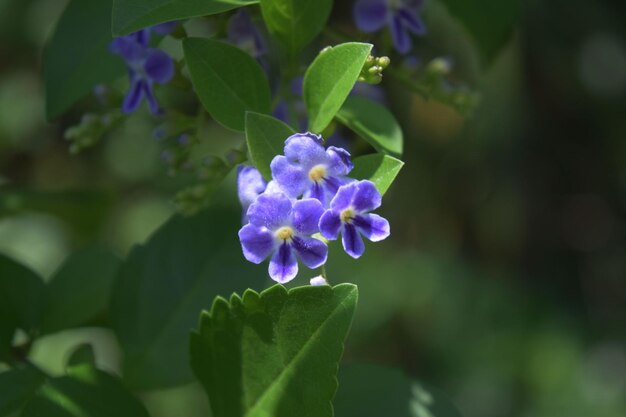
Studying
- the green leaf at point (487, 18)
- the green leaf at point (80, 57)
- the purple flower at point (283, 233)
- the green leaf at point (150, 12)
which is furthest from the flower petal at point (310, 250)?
the green leaf at point (487, 18)

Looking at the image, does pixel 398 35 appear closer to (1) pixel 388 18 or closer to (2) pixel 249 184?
(1) pixel 388 18

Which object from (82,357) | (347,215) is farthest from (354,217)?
(82,357)

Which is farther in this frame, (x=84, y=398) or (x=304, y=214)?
(x=84, y=398)

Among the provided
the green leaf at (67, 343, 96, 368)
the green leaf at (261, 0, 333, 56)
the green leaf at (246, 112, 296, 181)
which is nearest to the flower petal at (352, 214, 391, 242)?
the green leaf at (246, 112, 296, 181)

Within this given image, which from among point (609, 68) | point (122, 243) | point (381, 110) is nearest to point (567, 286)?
point (609, 68)

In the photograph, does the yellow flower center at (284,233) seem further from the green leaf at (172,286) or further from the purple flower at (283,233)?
the green leaf at (172,286)

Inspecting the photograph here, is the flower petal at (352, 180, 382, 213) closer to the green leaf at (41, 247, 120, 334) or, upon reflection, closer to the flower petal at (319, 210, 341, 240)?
the flower petal at (319, 210, 341, 240)
